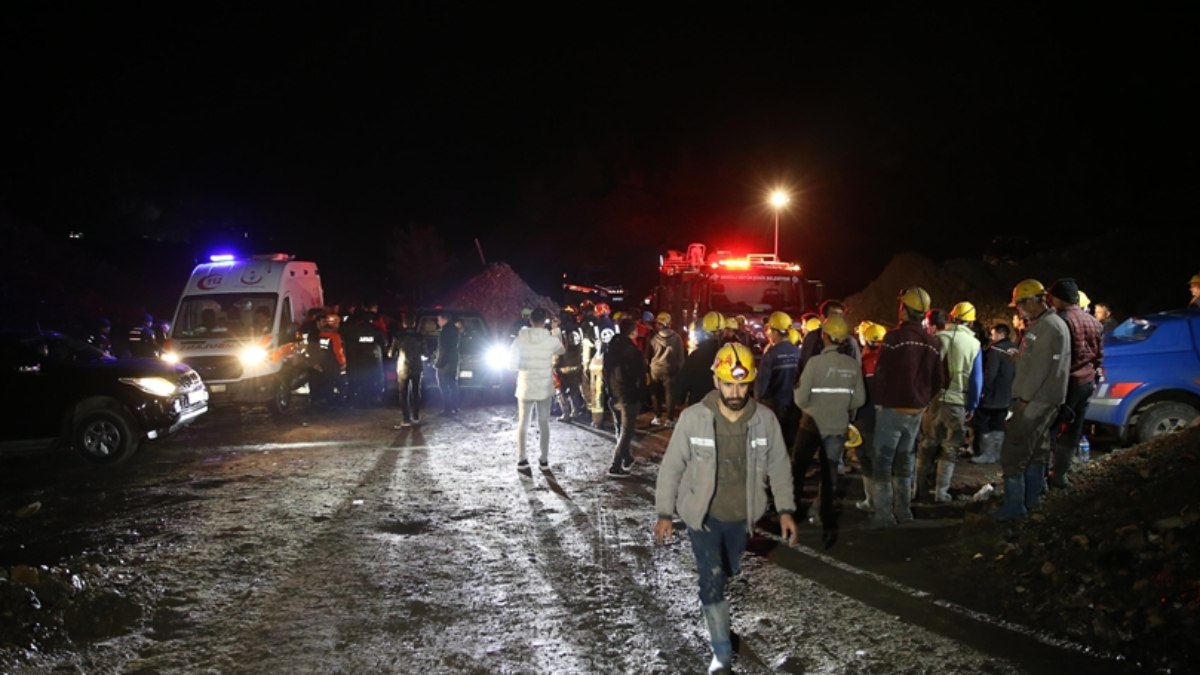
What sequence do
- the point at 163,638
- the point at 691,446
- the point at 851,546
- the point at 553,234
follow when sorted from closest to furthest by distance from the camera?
the point at 691,446 → the point at 163,638 → the point at 851,546 → the point at 553,234

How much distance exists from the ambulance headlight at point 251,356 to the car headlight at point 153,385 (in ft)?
10.7

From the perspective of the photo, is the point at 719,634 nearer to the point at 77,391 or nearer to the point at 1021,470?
the point at 1021,470

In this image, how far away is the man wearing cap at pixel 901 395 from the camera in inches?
259

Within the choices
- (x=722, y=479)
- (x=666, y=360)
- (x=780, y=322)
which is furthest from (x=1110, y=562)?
(x=666, y=360)

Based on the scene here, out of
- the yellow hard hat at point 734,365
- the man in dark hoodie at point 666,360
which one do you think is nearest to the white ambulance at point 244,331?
the man in dark hoodie at point 666,360

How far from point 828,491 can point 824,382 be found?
1.00 m

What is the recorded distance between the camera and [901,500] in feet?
Answer: 22.8

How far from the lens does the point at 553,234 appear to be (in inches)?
2527

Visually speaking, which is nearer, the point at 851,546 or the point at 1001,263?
the point at 851,546

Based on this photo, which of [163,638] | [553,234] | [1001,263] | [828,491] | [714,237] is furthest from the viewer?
[553,234]

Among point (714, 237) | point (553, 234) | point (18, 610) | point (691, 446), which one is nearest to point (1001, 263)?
→ point (691, 446)

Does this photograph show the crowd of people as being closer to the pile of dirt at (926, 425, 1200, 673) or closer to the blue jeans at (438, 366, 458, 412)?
the pile of dirt at (926, 425, 1200, 673)

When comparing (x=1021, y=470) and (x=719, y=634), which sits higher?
(x=1021, y=470)

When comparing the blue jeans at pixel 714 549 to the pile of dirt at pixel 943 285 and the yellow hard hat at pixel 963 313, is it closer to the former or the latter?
the yellow hard hat at pixel 963 313
